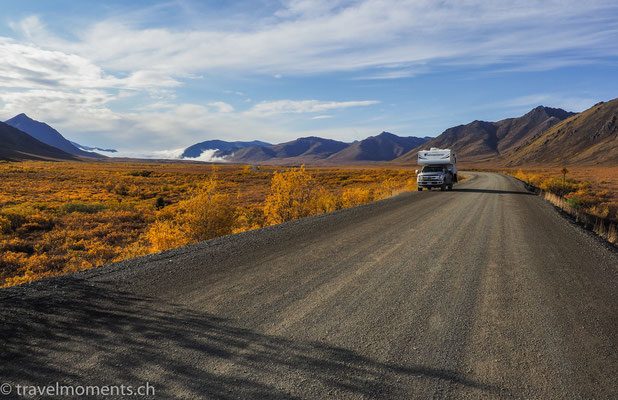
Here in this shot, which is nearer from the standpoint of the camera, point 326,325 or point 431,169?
point 326,325

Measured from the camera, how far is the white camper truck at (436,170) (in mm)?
22562

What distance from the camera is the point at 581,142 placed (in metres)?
153

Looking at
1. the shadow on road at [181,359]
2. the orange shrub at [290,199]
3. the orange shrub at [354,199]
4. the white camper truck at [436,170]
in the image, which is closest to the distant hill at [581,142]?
the white camper truck at [436,170]

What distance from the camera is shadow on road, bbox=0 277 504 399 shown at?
109 inches

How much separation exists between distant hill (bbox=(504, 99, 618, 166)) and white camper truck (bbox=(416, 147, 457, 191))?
138786 millimetres

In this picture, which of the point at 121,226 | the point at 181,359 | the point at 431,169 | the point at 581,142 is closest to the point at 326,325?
the point at 181,359

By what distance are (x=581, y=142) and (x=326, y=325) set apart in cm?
19756

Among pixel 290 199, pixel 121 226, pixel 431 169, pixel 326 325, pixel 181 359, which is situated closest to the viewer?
pixel 181 359

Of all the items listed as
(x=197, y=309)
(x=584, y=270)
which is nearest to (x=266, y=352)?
(x=197, y=309)

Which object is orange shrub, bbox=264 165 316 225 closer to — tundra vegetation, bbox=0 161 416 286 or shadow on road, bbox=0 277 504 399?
tundra vegetation, bbox=0 161 416 286

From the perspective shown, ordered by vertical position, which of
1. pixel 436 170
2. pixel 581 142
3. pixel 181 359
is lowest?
pixel 181 359

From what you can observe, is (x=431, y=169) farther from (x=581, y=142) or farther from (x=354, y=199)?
(x=581, y=142)

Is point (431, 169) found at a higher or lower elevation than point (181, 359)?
higher

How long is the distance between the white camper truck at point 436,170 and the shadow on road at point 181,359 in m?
21.2
